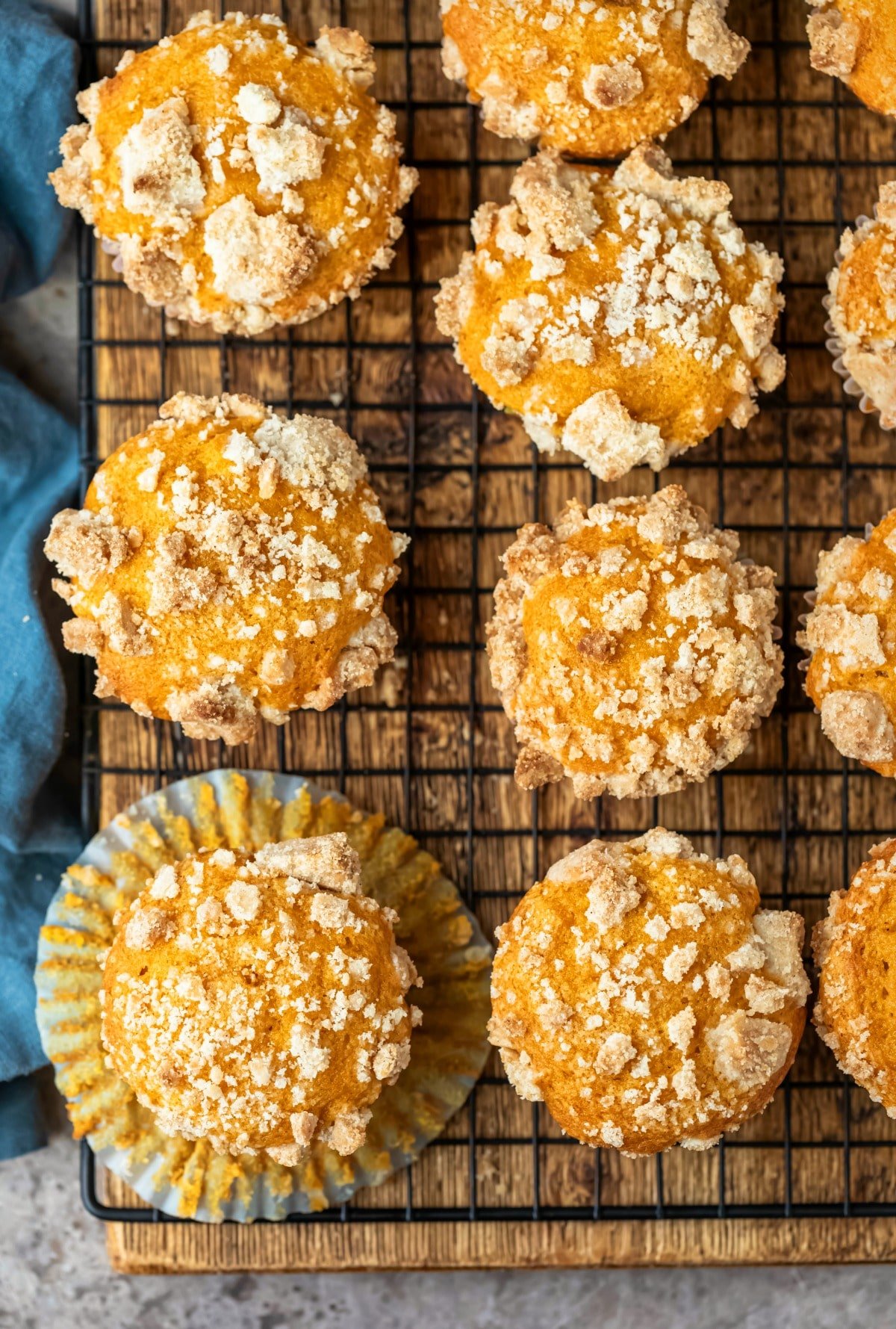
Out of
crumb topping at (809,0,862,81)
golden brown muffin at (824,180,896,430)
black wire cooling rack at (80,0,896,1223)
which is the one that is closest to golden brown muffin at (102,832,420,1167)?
black wire cooling rack at (80,0,896,1223)

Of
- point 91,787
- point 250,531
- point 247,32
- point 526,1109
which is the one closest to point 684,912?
point 526,1109

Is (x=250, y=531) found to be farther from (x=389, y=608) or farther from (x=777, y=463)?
(x=777, y=463)

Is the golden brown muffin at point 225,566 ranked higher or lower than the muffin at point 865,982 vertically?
higher

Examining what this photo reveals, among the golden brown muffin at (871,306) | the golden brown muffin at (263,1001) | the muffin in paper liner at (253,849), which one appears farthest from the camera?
the muffin in paper liner at (253,849)

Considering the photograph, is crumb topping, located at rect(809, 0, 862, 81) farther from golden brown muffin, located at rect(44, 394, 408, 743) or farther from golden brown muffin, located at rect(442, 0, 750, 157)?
golden brown muffin, located at rect(44, 394, 408, 743)

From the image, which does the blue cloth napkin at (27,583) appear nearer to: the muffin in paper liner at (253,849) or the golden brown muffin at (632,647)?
the muffin in paper liner at (253,849)

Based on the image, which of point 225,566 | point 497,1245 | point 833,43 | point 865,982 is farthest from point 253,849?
point 833,43

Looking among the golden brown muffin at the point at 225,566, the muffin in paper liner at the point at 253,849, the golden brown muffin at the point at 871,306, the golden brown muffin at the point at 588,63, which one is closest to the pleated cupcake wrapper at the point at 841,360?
the golden brown muffin at the point at 871,306
